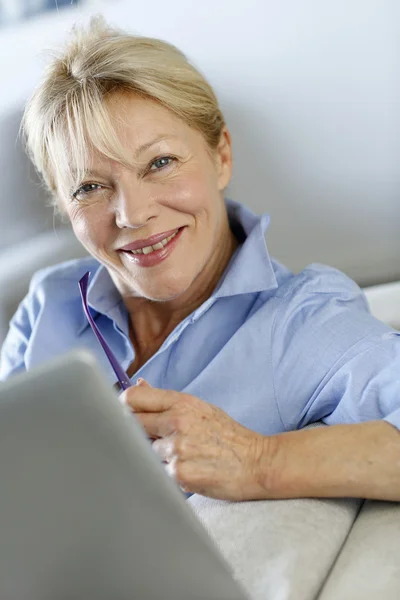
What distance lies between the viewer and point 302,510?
3.67 feet

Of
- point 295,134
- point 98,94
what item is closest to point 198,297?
point 98,94

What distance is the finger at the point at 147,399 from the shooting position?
1.14 metres

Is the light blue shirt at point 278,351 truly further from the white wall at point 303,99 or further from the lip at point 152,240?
the white wall at point 303,99

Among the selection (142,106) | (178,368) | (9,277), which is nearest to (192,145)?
(142,106)

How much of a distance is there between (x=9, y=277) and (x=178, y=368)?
0.65 meters

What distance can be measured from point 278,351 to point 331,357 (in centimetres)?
10

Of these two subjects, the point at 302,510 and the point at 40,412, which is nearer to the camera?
the point at 40,412

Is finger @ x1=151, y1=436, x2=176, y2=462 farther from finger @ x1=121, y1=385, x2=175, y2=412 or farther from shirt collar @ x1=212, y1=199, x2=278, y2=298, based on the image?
shirt collar @ x1=212, y1=199, x2=278, y2=298

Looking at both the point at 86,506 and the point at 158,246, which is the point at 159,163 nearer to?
the point at 158,246

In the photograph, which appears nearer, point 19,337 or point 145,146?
point 145,146

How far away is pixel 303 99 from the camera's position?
76.0 inches

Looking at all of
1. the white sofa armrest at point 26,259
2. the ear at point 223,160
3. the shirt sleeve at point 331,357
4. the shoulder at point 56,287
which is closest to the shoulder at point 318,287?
the shirt sleeve at point 331,357

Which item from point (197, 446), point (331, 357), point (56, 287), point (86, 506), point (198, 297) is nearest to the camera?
point (86, 506)

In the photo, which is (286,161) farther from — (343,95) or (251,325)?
(251,325)
